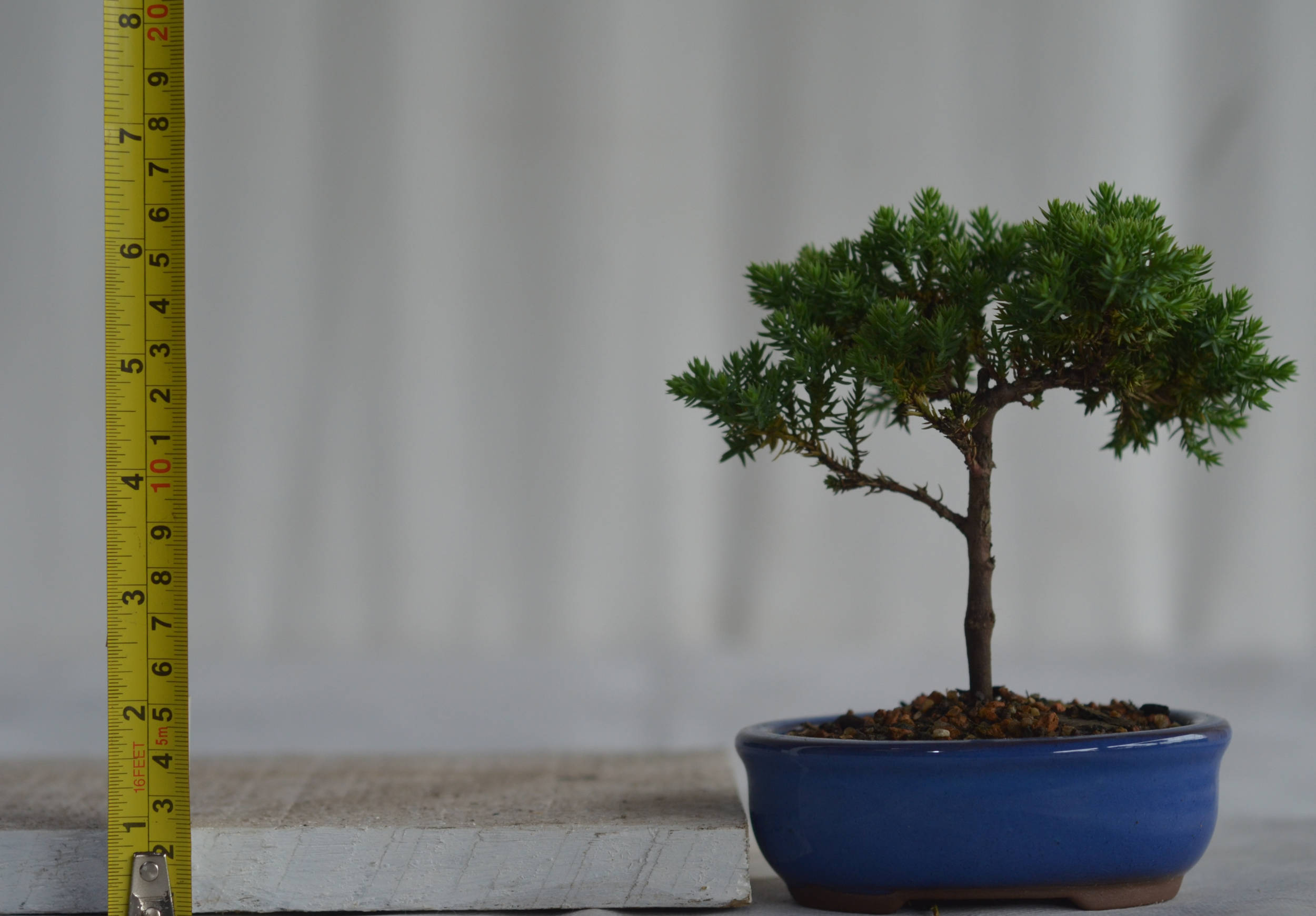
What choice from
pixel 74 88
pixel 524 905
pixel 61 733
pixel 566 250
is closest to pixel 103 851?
pixel 524 905

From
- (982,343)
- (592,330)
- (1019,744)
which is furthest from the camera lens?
(592,330)

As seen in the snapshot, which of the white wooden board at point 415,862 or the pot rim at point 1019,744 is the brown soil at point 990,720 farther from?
the white wooden board at point 415,862

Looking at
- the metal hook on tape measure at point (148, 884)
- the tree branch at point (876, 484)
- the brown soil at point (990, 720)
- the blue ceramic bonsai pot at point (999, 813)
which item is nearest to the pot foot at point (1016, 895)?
the blue ceramic bonsai pot at point (999, 813)

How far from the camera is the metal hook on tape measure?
3.32 ft

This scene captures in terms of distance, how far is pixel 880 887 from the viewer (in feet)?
3.42

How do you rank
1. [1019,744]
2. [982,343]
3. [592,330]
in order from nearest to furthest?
1. [1019,744]
2. [982,343]
3. [592,330]

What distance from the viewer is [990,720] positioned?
107cm

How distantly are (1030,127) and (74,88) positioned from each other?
1604 mm

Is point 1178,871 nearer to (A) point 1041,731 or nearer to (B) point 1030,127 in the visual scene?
(A) point 1041,731

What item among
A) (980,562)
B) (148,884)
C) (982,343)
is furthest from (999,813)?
(148,884)

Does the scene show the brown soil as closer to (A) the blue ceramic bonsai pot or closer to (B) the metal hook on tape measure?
(A) the blue ceramic bonsai pot

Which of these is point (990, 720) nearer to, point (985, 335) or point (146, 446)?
point (985, 335)

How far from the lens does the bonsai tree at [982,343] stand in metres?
1.03

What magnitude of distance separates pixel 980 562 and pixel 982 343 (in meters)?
0.20
